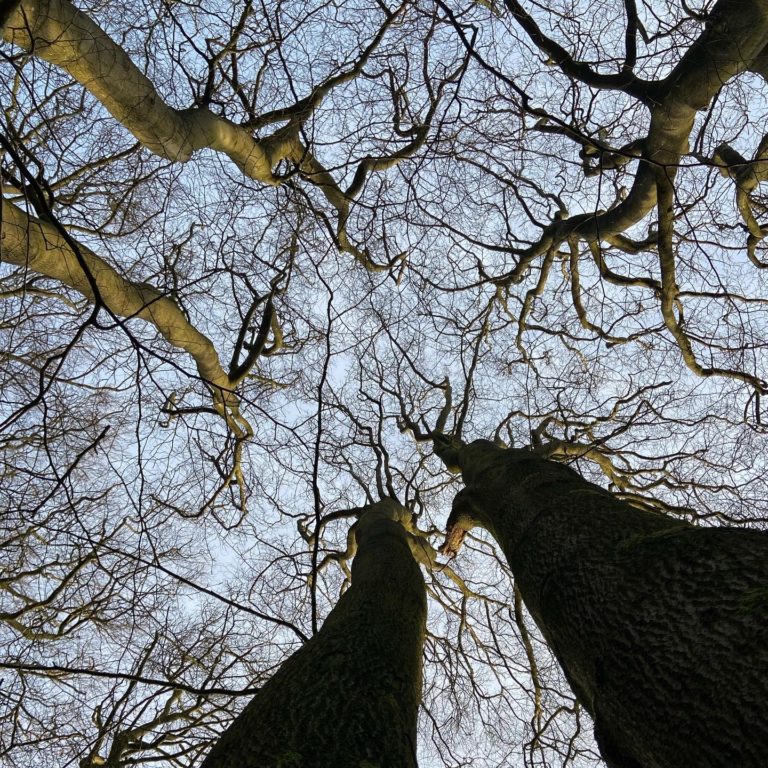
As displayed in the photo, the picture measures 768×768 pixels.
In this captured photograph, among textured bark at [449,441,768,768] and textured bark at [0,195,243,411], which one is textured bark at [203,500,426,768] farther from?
textured bark at [0,195,243,411]

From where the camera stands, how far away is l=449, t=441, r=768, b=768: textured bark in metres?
1.12

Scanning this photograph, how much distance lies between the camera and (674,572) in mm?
1466

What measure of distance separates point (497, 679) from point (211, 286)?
505 cm

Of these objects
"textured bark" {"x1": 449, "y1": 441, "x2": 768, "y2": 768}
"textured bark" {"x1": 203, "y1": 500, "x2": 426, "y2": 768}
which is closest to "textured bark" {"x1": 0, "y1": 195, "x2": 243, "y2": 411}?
"textured bark" {"x1": 203, "y1": 500, "x2": 426, "y2": 768}

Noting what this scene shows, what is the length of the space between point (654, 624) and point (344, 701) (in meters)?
0.90

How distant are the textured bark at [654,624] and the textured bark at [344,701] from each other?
0.58 meters

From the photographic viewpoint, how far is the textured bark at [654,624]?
3.67 feet

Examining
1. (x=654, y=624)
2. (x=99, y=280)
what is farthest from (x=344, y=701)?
(x=99, y=280)

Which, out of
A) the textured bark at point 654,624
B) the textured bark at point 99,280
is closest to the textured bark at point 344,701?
the textured bark at point 654,624

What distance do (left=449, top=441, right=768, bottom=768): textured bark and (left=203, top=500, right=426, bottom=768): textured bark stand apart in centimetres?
58

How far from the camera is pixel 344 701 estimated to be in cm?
144

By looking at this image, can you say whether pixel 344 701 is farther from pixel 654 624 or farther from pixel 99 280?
pixel 99 280

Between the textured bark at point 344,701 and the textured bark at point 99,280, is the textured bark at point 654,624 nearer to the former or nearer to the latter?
the textured bark at point 344,701

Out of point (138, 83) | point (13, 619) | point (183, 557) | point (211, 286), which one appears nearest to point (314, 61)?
point (138, 83)
